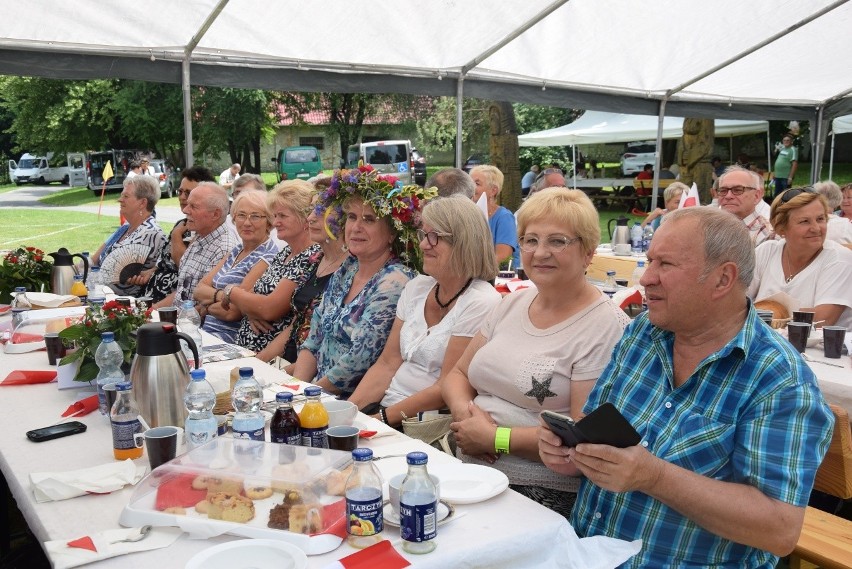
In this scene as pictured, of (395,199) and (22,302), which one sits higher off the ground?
(395,199)

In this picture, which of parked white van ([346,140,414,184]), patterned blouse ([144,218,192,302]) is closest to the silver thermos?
patterned blouse ([144,218,192,302])

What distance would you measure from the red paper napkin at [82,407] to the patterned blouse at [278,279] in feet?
5.90

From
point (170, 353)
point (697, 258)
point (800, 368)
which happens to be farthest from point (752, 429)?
point (170, 353)

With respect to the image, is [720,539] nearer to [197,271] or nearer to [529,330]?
[529,330]

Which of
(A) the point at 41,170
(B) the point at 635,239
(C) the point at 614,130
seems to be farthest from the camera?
(A) the point at 41,170

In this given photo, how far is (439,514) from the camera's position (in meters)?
1.81

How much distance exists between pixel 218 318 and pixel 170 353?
102 inches

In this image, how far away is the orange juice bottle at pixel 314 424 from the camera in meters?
2.20

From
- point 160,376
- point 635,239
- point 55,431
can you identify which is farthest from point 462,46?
point 55,431

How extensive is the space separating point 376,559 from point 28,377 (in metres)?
2.31

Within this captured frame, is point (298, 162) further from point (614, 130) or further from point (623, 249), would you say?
point (623, 249)

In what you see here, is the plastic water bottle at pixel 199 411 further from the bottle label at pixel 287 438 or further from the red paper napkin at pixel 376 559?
the red paper napkin at pixel 376 559

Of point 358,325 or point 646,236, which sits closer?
→ point 358,325

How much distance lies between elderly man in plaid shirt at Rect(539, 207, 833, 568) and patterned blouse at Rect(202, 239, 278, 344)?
3353 millimetres
